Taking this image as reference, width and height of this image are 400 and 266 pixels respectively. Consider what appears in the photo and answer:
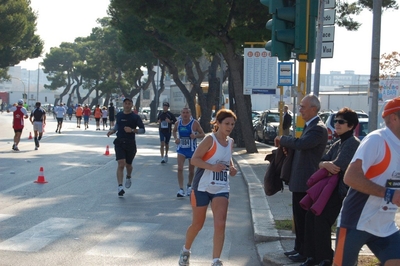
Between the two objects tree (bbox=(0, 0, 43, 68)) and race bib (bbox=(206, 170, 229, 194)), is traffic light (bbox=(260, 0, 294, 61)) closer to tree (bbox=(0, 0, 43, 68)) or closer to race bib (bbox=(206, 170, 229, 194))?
race bib (bbox=(206, 170, 229, 194))

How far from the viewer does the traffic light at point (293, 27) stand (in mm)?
8234

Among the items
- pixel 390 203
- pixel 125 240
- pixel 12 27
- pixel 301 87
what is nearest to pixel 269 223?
pixel 301 87

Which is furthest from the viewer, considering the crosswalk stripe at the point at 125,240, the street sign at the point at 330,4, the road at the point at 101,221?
the street sign at the point at 330,4

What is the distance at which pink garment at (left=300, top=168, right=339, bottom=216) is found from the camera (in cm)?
603

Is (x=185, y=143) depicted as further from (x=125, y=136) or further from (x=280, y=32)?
(x=280, y=32)

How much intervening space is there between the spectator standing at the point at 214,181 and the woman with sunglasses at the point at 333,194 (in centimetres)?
90

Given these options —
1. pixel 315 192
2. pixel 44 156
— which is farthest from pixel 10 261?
pixel 44 156

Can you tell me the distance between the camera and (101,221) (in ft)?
33.2

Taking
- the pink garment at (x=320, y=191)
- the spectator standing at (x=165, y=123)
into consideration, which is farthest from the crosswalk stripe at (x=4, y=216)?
the spectator standing at (x=165, y=123)

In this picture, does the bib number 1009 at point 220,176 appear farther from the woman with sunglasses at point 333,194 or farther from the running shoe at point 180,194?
the running shoe at point 180,194

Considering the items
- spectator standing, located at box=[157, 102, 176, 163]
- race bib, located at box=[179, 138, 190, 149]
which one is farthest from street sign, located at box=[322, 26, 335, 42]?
spectator standing, located at box=[157, 102, 176, 163]

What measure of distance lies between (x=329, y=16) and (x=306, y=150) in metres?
6.14

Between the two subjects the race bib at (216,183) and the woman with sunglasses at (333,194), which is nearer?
the woman with sunglasses at (333,194)

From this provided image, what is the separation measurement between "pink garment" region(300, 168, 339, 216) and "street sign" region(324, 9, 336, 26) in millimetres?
7066
